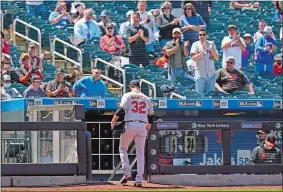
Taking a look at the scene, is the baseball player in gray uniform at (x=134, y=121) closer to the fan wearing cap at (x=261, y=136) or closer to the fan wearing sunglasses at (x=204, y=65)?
the fan wearing cap at (x=261, y=136)

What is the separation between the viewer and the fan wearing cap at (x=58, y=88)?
1678 centimetres

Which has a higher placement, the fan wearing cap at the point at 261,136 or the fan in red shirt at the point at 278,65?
the fan in red shirt at the point at 278,65

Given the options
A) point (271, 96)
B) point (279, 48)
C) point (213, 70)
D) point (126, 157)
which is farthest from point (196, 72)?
Result: point (126, 157)

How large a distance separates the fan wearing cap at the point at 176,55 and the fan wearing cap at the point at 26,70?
2.97m

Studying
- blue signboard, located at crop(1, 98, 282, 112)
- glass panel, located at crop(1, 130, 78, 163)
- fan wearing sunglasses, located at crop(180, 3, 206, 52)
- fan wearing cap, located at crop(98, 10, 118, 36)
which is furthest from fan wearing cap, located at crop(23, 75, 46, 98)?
fan wearing sunglasses, located at crop(180, 3, 206, 52)

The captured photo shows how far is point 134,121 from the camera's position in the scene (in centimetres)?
1351

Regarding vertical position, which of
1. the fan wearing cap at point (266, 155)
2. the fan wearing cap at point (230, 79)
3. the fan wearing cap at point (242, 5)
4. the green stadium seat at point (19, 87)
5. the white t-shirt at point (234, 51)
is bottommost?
the fan wearing cap at point (266, 155)

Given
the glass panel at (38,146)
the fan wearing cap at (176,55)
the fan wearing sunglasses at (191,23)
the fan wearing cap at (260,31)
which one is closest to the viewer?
the glass panel at (38,146)

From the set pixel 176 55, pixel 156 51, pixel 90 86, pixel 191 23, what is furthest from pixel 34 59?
pixel 191 23

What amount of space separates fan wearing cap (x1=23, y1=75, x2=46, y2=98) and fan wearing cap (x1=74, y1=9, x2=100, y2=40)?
3692mm

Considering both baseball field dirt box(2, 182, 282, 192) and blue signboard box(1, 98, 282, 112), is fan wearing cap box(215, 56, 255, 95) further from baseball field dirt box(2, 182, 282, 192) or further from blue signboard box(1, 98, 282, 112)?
baseball field dirt box(2, 182, 282, 192)

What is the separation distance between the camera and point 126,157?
13648 mm

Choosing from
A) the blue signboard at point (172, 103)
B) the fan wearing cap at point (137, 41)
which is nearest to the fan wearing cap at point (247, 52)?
the fan wearing cap at point (137, 41)

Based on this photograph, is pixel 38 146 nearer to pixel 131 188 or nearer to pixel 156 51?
pixel 131 188
